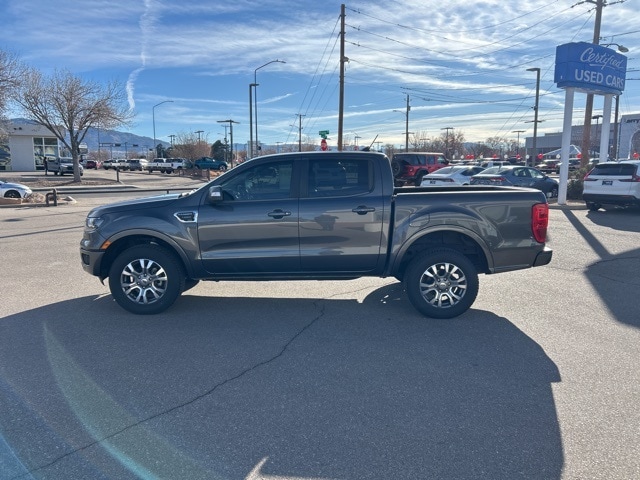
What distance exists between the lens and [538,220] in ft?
18.2

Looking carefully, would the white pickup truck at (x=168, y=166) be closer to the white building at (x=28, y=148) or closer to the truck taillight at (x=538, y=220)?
the white building at (x=28, y=148)

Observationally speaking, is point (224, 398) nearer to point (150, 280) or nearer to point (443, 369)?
point (443, 369)

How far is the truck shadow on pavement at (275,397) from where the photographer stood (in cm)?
296

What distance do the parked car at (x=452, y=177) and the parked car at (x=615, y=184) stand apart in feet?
18.6

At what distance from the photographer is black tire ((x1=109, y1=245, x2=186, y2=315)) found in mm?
5586

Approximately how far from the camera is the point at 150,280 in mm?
5645

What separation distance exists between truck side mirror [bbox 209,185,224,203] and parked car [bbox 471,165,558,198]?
14677 mm

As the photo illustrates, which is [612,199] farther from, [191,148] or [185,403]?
[191,148]

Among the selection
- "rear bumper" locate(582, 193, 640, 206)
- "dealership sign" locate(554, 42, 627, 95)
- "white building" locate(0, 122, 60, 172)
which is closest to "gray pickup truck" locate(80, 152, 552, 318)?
"rear bumper" locate(582, 193, 640, 206)

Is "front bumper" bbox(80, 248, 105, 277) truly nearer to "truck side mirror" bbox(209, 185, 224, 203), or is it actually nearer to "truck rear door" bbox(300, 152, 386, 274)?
"truck side mirror" bbox(209, 185, 224, 203)

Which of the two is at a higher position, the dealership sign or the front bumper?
the dealership sign

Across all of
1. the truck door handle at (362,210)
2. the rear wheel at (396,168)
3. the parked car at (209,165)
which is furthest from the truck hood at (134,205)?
the parked car at (209,165)

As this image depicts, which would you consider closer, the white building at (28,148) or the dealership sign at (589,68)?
the dealership sign at (589,68)

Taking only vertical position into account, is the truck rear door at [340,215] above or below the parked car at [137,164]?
below
